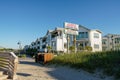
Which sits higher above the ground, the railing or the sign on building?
the sign on building

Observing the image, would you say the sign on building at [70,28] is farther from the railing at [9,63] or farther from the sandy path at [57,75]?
the railing at [9,63]

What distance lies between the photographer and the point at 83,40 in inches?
2212

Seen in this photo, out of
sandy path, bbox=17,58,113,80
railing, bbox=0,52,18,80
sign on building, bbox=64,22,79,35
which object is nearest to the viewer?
railing, bbox=0,52,18,80

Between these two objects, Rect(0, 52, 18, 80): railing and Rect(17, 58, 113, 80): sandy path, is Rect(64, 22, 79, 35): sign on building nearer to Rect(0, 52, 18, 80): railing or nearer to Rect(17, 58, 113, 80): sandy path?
Rect(17, 58, 113, 80): sandy path

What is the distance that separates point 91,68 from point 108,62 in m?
1.56

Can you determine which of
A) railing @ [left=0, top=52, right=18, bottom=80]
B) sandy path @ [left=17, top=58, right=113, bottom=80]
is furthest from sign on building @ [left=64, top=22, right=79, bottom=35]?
railing @ [left=0, top=52, right=18, bottom=80]

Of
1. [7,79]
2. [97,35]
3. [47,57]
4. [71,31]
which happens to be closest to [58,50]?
[97,35]

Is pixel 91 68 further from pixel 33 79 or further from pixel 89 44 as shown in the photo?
pixel 89 44

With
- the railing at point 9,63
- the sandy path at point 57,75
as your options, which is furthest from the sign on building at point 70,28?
the railing at point 9,63

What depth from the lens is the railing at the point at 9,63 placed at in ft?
33.3

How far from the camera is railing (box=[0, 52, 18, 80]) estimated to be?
1016cm

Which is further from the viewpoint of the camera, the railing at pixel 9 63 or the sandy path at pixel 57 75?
the sandy path at pixel 57 75

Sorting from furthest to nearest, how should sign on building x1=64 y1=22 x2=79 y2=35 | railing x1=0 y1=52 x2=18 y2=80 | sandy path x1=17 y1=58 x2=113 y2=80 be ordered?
sign on building x1=64 y1=22 x2=79 y2=35 → sandy path x1=17 y1=58 x2=113 y2=80 → railing x1=0 y1=52 x2=18 y2=80

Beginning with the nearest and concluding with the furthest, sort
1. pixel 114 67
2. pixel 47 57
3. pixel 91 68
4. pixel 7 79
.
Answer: pixel 7 79 → pixel 114 67 → pixel 91 68 → pixel 47 57
